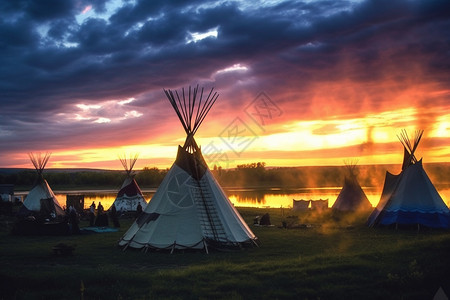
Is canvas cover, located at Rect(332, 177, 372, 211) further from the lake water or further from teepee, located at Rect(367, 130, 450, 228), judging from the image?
the lake water

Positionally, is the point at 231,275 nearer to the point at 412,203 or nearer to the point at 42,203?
the point at 412,203

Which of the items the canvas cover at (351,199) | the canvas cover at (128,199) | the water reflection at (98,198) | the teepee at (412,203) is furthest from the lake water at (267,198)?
the teepee at (412,203)

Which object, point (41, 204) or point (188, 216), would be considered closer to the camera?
point (188, 216)

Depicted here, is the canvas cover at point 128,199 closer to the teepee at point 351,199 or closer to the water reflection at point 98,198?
the water reflection at point 98,198

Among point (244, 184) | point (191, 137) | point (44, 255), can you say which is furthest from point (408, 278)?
point (244, 184)

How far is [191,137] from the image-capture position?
16.1 m

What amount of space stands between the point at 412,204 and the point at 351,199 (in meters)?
6.51

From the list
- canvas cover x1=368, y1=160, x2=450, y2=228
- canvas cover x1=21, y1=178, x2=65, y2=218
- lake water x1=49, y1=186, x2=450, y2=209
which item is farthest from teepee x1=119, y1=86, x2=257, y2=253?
lake water x1=49, y1=186, x2=450, y2=209

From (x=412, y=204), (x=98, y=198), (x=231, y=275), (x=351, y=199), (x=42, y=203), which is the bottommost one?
(x=231, y=275)

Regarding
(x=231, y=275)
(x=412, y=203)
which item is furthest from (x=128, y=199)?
(x=231, y=275)

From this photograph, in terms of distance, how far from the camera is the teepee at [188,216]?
14.0 metres

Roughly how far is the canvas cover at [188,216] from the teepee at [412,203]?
8318 mm

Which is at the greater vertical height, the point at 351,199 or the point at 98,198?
the point at 98,198

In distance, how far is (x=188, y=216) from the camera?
47.0 feet
